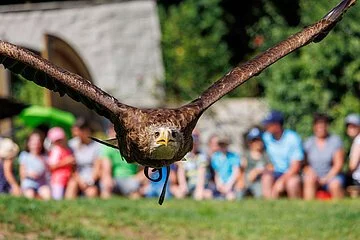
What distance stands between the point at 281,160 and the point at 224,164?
0.81 metres

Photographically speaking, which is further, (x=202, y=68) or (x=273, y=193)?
(x=202, y=68)

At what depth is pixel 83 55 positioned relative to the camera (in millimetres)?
22266

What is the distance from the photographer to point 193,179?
1619cm

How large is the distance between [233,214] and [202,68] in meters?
9.83

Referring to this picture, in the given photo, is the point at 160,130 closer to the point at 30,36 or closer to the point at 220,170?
the point at 220,170

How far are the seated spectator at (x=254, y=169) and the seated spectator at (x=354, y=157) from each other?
1.17m

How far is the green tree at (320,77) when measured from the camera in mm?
19234

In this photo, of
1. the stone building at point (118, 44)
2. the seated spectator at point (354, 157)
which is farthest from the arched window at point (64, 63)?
the seated spectator at point (354, 157)

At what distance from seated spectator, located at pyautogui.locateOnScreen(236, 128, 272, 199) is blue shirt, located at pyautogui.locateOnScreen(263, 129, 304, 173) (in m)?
0.17

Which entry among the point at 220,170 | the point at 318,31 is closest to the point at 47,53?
the point at 220,170

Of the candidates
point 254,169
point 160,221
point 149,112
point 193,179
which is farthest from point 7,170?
point 149,112

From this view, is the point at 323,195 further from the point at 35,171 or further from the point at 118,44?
the point at 118,44

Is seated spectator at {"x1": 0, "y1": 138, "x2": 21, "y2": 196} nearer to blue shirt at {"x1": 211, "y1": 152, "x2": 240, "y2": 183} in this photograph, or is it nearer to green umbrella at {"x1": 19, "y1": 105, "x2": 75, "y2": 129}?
green umbrella at {"x1": 19, "y1": 105, "x2": 75, "y2": 129}

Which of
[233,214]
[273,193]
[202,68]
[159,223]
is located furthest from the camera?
[202,68]
